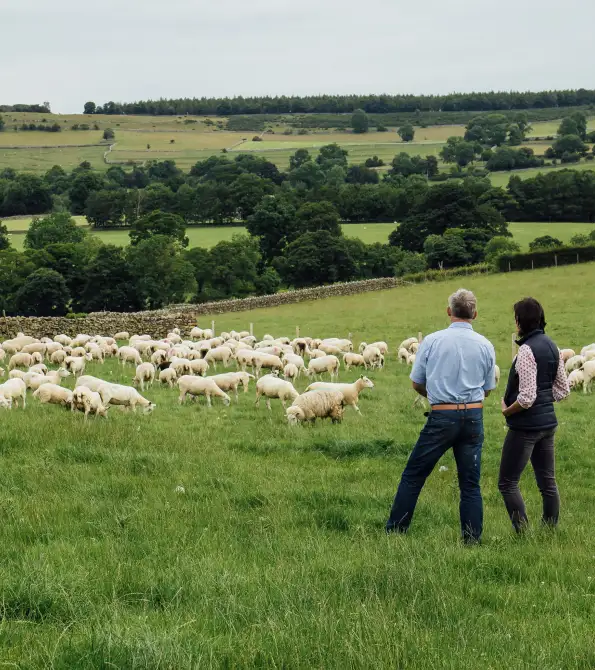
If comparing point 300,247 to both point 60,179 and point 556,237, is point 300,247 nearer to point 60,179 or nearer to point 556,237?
point 556,237

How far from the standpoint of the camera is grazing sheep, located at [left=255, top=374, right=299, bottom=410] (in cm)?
1662

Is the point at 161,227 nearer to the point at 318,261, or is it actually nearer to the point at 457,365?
the point at 318,261

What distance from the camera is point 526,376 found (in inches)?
281

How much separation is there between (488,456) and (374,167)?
522ft

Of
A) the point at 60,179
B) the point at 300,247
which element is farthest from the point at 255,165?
the point at 300,247

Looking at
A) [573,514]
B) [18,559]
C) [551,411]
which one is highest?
[551,411]

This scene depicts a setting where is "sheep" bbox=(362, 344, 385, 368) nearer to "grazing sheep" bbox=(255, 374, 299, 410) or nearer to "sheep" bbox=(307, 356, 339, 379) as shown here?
"sheep" bbox=(307, 356, 339, 379)

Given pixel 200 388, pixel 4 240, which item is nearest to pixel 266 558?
pixel 200 388

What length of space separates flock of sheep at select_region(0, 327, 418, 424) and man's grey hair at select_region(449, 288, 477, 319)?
7.17m

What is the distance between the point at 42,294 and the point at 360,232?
1740 inches

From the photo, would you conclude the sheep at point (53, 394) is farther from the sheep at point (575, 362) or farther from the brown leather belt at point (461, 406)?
the sheep at point (575, 362)

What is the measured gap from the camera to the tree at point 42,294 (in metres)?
69.8

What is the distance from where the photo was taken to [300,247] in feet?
273

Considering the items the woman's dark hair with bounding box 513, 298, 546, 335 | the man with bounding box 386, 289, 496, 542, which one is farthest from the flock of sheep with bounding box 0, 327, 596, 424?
the man with bounding box 386, 289, 496, 542
